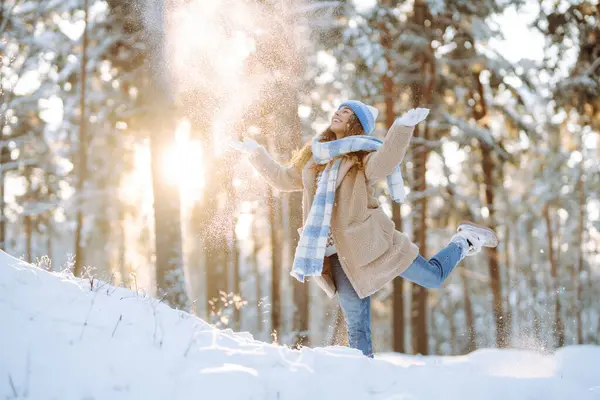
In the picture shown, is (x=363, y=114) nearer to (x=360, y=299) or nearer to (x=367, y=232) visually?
(x=367, y=232)

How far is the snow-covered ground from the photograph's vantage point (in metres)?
2.92

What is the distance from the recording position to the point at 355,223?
441 centimetres

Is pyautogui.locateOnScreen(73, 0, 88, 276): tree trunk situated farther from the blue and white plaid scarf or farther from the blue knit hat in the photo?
the blue knit hat

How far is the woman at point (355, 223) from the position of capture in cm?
435

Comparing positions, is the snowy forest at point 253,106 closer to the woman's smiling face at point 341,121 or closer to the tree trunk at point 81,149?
the tree trunk at point 81,149

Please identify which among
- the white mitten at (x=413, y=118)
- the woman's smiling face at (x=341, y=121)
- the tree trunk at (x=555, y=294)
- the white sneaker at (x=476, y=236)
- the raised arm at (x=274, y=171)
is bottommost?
the tree trunk at (x=555, y=294)

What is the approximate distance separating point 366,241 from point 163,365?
186 centimetres

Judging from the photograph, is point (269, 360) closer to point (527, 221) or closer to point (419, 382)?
point (419, 382)

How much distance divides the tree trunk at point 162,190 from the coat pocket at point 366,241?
4.99 m

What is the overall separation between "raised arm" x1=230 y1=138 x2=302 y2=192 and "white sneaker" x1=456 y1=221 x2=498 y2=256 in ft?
5.26

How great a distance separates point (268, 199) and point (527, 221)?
20.7m

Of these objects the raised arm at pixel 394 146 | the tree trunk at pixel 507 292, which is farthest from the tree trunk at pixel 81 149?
the tree trunk at pixel 507 292

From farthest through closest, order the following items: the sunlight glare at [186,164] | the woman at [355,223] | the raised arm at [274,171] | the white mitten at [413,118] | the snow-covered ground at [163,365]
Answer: the sunlight glare at [186,164], the raised arm at [274,171], the woman at [355,223], the white mitten at [413,118], the snow-covered ground at [163,365]

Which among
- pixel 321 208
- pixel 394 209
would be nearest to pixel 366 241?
pixel 321 208
